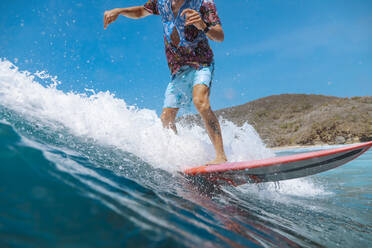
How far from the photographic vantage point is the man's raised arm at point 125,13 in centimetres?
306

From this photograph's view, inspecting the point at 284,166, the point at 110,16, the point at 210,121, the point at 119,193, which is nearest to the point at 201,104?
the point at 210,121

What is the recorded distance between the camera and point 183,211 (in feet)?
4.04

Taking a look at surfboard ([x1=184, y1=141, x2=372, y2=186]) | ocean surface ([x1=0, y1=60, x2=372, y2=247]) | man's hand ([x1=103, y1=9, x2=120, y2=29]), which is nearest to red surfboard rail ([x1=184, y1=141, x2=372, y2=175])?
surfboard ([x1=184, y1=141, x2=372, y2=186])

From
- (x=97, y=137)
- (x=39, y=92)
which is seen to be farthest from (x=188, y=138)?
(x=39, y=92)

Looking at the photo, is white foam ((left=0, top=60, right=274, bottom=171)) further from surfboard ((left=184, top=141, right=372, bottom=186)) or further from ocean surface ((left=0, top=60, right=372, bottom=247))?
surfboard ((left=184, top=141, right=372, bottom=186))

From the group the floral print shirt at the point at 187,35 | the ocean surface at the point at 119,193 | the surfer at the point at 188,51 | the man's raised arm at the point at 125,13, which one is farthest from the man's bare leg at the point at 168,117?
the man's raised arm at the point at 125,13

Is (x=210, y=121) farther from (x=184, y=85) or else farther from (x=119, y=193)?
(x=119, y=193)

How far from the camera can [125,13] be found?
3195 millimetres

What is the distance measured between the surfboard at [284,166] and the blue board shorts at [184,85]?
1009 millimetres

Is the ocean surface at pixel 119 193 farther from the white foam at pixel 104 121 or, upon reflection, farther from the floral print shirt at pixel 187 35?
the floral print shirt at pixel 187 35

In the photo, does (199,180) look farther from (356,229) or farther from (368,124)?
(368,124)

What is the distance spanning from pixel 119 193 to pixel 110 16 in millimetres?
2584

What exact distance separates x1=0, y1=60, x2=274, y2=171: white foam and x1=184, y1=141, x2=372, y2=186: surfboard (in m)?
0.55

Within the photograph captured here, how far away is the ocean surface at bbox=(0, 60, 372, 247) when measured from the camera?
0.81m
